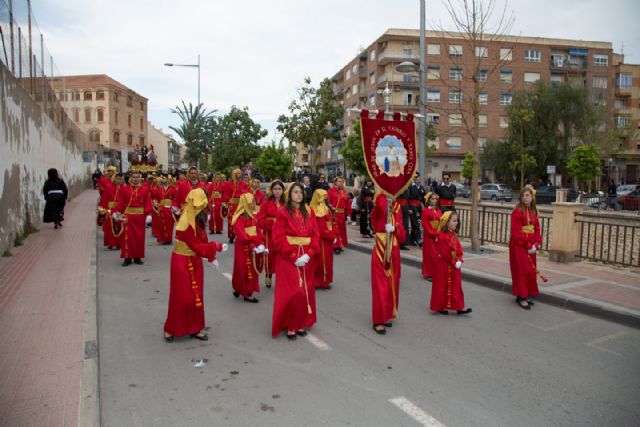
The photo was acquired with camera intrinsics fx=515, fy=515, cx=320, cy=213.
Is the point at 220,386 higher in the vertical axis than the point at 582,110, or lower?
lower

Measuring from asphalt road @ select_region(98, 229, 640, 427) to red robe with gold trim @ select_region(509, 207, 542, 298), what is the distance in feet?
1.32

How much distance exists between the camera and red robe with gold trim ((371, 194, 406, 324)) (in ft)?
20.3

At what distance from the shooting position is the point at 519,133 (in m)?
45.7

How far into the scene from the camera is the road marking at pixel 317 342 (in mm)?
5652

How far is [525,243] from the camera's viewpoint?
24.4 feet

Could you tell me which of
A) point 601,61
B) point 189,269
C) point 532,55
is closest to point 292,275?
point 189,269

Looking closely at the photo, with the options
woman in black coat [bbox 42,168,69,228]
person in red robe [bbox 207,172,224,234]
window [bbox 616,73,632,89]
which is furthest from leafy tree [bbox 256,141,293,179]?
window [bbox 616,73,632,89]

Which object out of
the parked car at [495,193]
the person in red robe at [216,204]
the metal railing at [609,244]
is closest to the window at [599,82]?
the parked car at [495,193]

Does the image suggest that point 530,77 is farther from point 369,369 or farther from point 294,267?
point 369,369

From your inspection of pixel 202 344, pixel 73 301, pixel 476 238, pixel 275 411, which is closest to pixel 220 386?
pixel 275 411

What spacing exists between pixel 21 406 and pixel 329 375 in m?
2.55

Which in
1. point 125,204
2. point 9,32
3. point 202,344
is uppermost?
point 9,32

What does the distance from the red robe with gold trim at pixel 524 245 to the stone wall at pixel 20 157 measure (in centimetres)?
968

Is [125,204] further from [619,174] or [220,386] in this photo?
[619,174]
